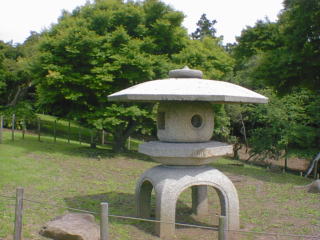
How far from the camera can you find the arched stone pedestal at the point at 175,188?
727 centimetres

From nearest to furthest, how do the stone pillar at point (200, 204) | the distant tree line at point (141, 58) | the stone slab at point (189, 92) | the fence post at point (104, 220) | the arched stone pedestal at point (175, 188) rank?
the fence post at point (104, 220)
the stone slab at point (189, 92)
the arched stone pedestal at point (175, 188)
the stone pillar at point (200, 204)
the distant tree line at point (141, 58)

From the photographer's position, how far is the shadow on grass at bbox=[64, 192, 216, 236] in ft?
26.5

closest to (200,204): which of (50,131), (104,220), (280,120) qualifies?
(104,220)

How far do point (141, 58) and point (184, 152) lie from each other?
961 cm

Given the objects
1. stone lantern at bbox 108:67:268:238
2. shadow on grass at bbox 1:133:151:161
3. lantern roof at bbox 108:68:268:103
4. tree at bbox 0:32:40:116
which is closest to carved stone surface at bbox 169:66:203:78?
stone lantern at bbox 108:67:268:238

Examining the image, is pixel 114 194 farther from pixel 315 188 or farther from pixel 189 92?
pixel 315 188

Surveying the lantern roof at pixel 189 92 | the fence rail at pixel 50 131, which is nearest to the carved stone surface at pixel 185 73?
the lantern roof at pixel 189 92

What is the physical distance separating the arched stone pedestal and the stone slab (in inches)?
64.0

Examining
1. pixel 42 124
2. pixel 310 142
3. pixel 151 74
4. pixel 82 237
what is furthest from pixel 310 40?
pixel 42 124

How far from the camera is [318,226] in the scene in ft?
26.8

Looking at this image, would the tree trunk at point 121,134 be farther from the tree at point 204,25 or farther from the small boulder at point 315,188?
the tree at point 204,25

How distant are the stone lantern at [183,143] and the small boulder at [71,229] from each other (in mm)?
1372

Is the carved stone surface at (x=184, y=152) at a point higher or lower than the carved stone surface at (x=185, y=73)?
lower

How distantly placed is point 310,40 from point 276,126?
7.07 m
